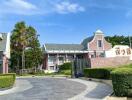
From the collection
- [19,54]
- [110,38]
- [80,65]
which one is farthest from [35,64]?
[110,38]

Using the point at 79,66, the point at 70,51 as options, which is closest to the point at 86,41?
the point at 70,51

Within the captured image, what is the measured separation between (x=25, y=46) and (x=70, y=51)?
455 inches

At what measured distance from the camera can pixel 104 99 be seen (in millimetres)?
15539

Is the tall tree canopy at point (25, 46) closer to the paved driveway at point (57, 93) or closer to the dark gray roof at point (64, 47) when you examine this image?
the dark gray roof at point (64, 47)

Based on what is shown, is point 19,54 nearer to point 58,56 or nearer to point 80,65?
point 58,56

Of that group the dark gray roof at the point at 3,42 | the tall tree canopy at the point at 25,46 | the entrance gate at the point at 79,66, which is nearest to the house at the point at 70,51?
the tall tree canopy at the point at 25,46

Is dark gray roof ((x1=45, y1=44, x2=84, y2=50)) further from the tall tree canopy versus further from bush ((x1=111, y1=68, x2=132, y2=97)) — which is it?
bush ((x1=111, y1=68, x2=132, y2=97))

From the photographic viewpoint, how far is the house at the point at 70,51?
71188 mm

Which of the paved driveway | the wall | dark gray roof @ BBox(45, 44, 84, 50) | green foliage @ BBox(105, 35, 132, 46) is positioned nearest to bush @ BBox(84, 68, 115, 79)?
the wall

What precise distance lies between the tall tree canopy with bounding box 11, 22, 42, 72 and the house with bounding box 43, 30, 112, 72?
4.12 meters

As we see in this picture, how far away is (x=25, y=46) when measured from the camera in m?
67.3

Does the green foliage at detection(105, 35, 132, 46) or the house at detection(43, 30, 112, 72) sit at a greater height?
the green foliage at detection(105, 35, 132, 46)

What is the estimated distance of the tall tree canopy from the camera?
66.4 meters

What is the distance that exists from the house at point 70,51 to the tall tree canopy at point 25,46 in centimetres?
412
